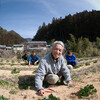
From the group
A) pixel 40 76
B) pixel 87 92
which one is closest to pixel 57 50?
pixel 40 76

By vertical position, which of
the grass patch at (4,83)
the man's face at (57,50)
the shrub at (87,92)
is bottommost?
the shrub at (87,92)

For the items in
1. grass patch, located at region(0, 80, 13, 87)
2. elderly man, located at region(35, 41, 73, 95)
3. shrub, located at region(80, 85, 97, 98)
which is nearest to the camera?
shrub, located at region(80, 85, 97, 98)

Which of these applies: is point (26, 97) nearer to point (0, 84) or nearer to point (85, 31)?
point (0, 84)

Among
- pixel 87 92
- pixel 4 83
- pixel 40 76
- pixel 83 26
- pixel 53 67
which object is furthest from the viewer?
pixel 83 26

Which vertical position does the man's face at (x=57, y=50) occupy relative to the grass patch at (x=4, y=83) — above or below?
above

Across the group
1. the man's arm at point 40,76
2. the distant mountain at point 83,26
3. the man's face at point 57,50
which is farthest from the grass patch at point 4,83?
the distant mountain at point 83,26

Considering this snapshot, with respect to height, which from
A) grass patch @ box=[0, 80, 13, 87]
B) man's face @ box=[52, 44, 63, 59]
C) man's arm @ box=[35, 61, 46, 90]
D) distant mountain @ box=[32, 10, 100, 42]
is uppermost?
distant mountain @ box=[32, 10, 100, 42]

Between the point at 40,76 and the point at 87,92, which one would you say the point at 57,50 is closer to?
the point at 40,76

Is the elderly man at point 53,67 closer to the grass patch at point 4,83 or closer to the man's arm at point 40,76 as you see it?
the man's arm at point 40,76

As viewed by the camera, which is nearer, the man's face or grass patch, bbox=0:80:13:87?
the man's face

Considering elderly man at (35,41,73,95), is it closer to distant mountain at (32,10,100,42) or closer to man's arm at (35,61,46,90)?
man's arm at (35,61,46,90)

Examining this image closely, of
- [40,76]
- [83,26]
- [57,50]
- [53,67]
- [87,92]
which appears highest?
[83,26]

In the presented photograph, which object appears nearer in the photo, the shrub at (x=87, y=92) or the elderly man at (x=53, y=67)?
the shrub at (x=87, y=92)

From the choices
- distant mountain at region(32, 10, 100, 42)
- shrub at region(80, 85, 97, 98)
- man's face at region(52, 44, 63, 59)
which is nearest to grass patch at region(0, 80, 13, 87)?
man's face at region(52, 44, 63, 59)
